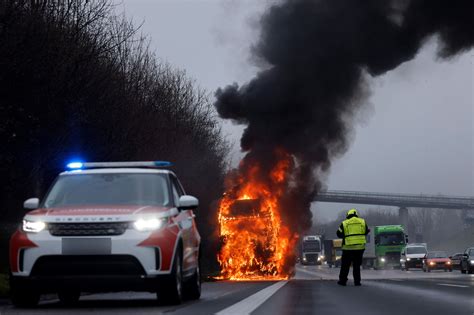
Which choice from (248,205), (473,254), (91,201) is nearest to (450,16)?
(248,205)

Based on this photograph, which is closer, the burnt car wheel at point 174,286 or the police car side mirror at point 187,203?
the burnt car wheel at point 174,286

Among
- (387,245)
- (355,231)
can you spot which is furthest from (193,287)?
(387,245)

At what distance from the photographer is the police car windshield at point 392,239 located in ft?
224

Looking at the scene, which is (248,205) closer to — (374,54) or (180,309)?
(374,54)

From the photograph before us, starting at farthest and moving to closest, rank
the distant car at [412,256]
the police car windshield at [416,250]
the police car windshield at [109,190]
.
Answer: the police car windshield at [416,250]
the distant car at [412,256]
the police car windshield at [109,190]

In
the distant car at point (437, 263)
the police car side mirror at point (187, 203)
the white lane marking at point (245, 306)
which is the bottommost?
the distant car at point (437, 263)

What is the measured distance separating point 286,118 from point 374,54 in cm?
445

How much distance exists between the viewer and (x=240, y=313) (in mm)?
11055

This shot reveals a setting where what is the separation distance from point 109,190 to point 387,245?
187 ft

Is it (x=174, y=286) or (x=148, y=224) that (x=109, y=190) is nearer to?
(x=148, y=224)

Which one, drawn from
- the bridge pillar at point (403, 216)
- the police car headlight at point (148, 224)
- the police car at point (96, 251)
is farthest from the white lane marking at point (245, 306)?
the bridge pillar at point (403, 216)

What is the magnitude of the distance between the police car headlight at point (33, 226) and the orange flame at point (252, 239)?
2067 cm

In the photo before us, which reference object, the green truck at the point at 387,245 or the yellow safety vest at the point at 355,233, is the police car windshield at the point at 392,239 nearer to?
the green truck at the point at 387,245

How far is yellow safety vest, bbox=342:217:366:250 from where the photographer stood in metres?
21.3
